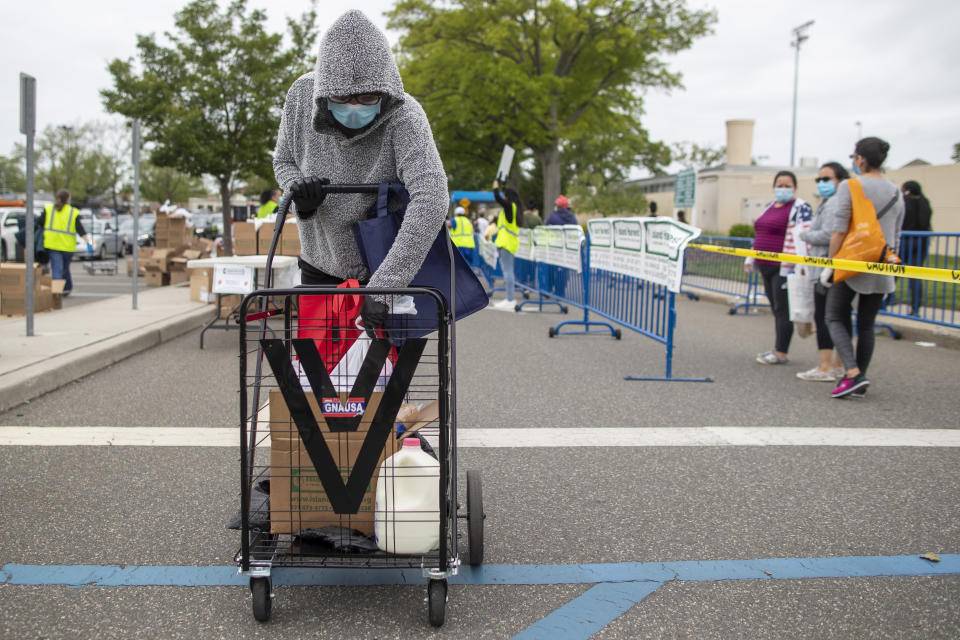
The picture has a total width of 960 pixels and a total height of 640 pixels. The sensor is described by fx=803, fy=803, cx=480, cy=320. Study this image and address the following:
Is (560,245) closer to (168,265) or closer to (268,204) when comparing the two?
(268,204)

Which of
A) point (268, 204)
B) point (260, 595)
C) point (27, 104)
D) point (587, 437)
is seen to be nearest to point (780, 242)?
point (587, 437)

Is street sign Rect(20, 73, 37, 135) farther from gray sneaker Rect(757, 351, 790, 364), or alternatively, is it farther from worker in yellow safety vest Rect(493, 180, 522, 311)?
gray sneaker Rect(757, 351, 790, 364)

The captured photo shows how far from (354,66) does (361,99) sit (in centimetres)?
12

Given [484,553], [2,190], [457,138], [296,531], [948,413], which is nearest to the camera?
[296,531]

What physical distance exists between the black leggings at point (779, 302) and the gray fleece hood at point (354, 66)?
5723 mm

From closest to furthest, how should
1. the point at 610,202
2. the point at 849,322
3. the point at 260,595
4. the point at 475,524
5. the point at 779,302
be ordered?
1. the point at 260,595
2. the point at 475,524
3. the point at 849,322
4. the point at 779,302
5. the point at 610,202

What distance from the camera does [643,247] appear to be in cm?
795

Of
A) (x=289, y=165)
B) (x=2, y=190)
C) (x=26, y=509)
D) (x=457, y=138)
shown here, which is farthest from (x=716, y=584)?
(x=2, y=190)

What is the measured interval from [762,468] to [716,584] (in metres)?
1.58

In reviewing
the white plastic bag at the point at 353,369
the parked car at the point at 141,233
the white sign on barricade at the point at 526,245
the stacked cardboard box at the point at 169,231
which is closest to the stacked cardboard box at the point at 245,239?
the white sign on barricade at the point at 526,245

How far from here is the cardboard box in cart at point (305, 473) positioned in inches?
104

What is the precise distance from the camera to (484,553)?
3.25 meters

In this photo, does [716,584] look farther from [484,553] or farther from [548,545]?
[484,553]

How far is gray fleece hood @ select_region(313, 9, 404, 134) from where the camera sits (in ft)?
9.34
